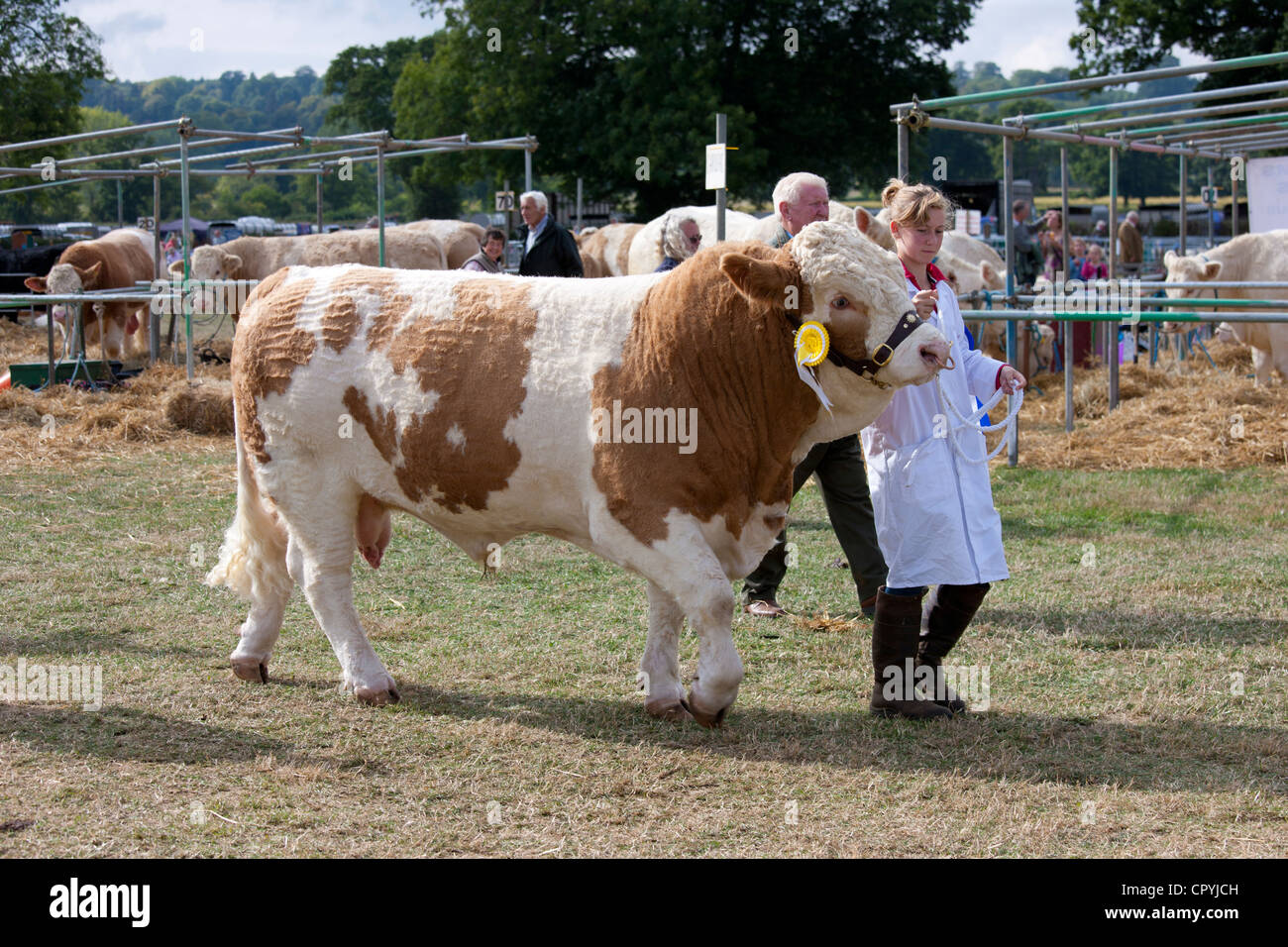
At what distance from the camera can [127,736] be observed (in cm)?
432

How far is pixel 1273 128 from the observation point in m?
12.7

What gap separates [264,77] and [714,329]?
6546 inches

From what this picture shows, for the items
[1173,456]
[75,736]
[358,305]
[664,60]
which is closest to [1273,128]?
[1173,456]

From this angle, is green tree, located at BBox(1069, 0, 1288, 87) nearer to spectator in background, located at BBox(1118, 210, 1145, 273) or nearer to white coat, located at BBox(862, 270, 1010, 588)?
spectator in background, located at BBox(1118, 210, 1145, 273)

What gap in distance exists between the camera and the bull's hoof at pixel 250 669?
4.94m

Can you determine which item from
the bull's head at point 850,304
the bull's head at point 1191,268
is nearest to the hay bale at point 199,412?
the bull's head at point 850,304

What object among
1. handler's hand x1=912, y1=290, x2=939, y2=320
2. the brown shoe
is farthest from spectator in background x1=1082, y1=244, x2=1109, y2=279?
handler's hand x1=912, y1=290, x2=939, y2=320

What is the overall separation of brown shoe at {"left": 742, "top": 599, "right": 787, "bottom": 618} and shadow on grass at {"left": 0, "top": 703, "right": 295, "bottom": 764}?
97.1 inches

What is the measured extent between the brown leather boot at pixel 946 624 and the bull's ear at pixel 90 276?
1467 cm

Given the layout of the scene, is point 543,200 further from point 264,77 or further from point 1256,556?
point 264,77

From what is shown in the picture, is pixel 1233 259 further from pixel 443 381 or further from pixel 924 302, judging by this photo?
pixel 443 381

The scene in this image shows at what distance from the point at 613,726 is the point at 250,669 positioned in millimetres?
1521

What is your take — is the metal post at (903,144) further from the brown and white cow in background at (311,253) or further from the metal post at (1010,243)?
the brown and white cow in background at (311,253)

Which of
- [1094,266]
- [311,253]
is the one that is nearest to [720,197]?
[1094,266]
